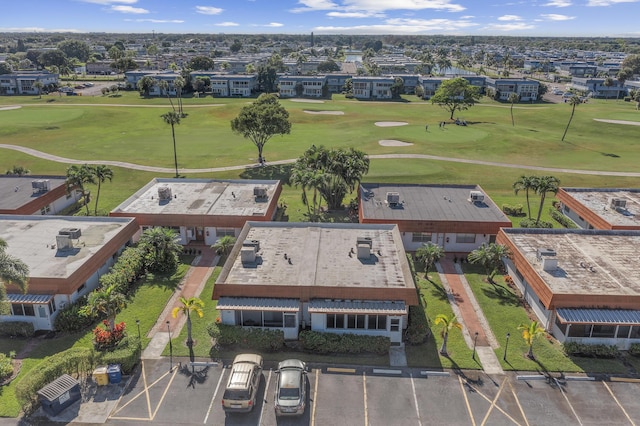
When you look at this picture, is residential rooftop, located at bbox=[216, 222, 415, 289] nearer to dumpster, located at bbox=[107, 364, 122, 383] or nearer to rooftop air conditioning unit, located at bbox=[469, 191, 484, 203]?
dumpster, located at bbox=[107, 364, 122, 383]

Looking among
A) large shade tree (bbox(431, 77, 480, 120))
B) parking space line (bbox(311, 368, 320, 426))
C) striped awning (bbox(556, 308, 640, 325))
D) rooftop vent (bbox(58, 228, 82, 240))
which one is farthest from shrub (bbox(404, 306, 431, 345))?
large shade tree (bbox(431, 77, 480, 120))

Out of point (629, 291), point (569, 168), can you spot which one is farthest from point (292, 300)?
point (569, 168)

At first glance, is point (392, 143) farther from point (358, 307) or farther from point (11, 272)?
point (11, 272)

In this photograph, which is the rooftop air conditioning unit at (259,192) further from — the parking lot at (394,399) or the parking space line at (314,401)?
the parking space line at (314,401)

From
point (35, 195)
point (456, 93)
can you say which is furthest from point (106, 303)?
point (456, 93)

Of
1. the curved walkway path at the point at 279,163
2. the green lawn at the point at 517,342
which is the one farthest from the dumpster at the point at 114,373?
the curved walkway path at the point at 279,163
